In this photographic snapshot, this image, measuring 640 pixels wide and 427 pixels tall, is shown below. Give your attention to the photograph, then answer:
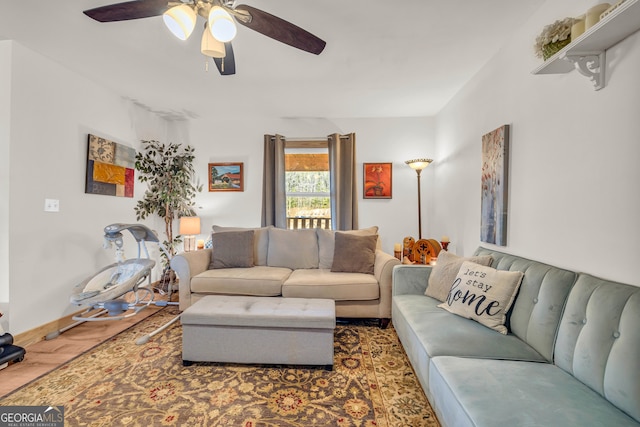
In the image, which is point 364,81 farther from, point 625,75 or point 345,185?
point 625,75

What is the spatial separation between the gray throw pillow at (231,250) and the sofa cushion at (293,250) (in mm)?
272

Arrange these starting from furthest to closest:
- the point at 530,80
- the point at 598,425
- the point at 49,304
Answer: the point at 49,304 < the point at 530,80 < the point at 598,425

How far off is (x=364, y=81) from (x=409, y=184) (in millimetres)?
1657

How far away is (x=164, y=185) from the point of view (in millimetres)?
3695

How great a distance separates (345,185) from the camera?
3.99 m

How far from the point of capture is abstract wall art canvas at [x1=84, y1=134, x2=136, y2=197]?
2.92 m

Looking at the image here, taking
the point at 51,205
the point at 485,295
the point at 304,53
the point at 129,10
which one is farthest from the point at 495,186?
the point at 51,205

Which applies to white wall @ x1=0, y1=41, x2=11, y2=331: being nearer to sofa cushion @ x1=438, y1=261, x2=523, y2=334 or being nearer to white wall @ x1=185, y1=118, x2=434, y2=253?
white wall @ x1=185, y1=118, x2=434, y2=253

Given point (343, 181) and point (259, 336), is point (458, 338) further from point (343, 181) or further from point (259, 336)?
point (343, 181)

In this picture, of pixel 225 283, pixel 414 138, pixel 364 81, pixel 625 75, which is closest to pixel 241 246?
pixel 225 283

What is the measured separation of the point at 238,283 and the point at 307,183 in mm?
1961

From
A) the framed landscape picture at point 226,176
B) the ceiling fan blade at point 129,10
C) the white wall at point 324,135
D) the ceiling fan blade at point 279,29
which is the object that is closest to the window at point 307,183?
the white wall at point 324,135

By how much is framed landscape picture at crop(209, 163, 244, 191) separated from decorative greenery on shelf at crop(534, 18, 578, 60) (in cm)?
349

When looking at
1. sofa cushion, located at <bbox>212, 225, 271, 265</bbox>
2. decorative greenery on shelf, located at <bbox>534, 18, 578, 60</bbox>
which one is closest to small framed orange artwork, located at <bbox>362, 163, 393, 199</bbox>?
sofa cushion, located at <bbox>212, 225, 271, 265</bbox>
